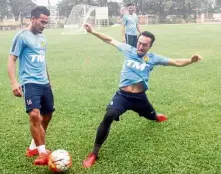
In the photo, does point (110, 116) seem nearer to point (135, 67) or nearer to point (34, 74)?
point (135, 67)

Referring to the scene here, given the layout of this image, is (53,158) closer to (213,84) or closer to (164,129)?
(164,129)

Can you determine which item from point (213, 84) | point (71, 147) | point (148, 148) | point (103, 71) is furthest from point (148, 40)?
point (103, 71)

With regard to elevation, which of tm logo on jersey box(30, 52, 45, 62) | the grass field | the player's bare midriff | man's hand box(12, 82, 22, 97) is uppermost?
tm logo on jersey box(30, 52, 45, 62)

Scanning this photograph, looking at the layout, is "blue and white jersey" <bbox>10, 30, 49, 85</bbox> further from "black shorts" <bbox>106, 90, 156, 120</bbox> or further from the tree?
the tree

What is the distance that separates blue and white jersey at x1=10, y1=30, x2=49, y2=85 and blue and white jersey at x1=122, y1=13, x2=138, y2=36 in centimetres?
973

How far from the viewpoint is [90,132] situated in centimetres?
657

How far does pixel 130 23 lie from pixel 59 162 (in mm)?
10808

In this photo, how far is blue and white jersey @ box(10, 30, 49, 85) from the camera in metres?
5.32

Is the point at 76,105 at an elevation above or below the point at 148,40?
below

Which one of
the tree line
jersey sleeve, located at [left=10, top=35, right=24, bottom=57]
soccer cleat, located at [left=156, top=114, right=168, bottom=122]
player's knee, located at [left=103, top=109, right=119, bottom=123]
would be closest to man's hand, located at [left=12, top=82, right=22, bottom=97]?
jersey sleeve, located at [left=10, top=35, right=24, bottom=57]

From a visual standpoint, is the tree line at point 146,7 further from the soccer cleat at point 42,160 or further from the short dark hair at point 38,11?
the soccer cleat at point 42,160

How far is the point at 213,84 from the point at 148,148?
5111mm

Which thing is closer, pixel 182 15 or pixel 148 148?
pixel 148 148

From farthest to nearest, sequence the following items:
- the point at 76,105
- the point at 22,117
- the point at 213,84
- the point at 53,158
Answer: the point at 213,84
the point at 76,105
the point at 22,117
the point at 53,158
